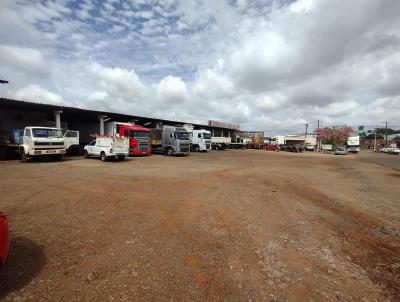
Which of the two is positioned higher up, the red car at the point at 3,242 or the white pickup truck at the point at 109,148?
the white pickup truck at the point at 109,148

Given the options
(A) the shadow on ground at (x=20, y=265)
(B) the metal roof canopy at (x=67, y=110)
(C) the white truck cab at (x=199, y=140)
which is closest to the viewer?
(A) the shadow on ground at (x=20, y=265)

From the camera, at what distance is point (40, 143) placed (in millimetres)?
17516

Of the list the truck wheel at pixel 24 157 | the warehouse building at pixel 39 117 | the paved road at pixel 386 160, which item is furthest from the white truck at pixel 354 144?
the truck wheel at pixel 24 157

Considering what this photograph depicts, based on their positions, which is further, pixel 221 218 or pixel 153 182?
pixel 153 182

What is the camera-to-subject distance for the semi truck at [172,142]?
2756 centimetres

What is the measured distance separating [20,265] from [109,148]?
53.7 ft

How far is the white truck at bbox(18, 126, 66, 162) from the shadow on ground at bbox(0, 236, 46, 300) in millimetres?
14920

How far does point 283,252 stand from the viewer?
4805 millimetres

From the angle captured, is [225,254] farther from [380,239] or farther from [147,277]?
[380,239]

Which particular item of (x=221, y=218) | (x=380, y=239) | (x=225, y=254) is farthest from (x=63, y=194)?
(x=380, y=239)

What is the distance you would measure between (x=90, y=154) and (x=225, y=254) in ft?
65.3

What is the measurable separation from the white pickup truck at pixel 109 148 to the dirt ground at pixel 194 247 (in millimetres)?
10417

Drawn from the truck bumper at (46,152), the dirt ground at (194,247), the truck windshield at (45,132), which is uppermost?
the truck windshield at (45,132)

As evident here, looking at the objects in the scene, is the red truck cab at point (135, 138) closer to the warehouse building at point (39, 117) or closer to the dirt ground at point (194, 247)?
the warehouse building at point (39, 117)
